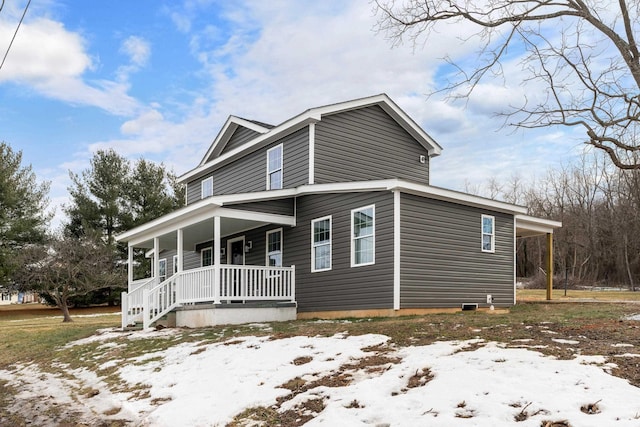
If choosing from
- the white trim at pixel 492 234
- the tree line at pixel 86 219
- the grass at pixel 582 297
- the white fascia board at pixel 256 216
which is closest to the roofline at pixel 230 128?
the white fascia board at pixel 256 216

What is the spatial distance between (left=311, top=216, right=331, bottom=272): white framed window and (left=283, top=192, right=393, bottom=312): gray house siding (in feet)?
0.46

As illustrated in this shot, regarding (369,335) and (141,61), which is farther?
(141,61)

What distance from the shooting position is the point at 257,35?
14477 mm

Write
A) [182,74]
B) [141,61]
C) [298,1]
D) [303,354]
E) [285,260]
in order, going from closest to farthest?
[303,354]
[298,1]
[141,61]
[182,74]
[285,260]

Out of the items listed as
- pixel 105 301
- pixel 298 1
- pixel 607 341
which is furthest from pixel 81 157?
pixel 607 341

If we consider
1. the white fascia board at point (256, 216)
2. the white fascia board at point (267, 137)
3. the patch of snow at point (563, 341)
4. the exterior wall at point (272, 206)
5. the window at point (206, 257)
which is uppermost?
the white fascia board at point (267, 137)

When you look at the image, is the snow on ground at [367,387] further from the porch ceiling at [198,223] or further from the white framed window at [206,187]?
the white framed window at [206,187]

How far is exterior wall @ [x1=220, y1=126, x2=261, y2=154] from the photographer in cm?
1995

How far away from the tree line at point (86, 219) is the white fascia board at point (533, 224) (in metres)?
22.9

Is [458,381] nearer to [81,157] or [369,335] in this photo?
[369,335]

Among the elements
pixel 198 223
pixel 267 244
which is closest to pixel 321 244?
pixel 267 244

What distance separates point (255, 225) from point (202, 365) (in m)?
7.93

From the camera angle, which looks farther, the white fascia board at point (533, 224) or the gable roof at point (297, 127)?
the white fascia board at point (533, 224)

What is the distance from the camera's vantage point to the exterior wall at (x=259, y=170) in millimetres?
16641
